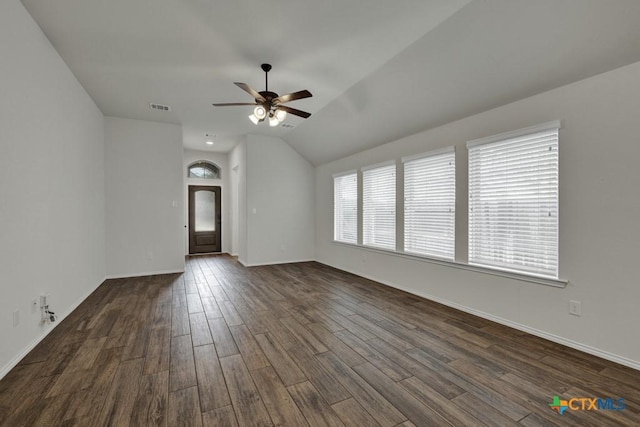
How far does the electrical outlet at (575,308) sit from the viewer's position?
8.25 ft

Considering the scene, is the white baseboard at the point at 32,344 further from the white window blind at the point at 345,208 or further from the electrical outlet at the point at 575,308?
the electrical outlet at the point at 575,308

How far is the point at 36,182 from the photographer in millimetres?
2629

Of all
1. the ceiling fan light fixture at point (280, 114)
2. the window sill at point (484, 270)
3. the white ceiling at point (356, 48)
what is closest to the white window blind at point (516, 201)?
the window sill at point (484, 270)

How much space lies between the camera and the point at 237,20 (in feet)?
8.41

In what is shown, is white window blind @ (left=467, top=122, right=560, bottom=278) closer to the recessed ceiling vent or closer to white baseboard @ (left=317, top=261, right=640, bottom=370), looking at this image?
white baseboard @ (left=317, top=261, right=640, bottom=370)

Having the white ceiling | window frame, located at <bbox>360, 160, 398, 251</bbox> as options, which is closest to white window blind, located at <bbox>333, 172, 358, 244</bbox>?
window frame, located at <bbox>360, 160, 398, 251</bbox>

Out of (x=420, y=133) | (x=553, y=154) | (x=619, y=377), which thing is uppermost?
(x=420, y=133)

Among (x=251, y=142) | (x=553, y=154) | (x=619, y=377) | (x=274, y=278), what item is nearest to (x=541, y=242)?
(x=553, y=154)

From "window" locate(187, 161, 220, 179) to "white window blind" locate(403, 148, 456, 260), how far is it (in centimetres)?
635

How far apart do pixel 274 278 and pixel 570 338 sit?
4.13m

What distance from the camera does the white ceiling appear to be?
2.27 m

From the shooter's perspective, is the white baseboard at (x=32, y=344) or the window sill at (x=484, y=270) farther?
the window sill at (x=484, y=270)

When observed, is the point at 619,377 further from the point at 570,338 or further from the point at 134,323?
the point at 134,323

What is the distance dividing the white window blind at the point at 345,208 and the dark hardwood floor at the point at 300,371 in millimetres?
2414
